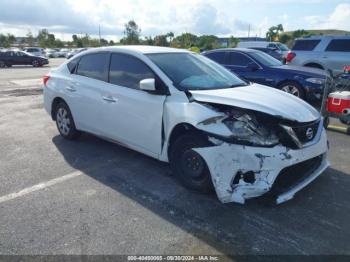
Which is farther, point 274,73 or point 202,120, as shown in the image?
point 274,73

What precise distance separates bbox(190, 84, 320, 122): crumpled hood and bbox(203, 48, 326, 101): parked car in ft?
13.9

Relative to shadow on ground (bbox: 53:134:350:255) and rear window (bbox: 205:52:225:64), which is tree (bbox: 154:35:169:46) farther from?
shadow on ground (bbox: 53:134:350:255)

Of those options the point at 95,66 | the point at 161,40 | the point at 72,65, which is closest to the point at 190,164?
the point at 95,66

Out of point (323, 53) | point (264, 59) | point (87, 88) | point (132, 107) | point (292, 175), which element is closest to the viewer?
point (292, 175)

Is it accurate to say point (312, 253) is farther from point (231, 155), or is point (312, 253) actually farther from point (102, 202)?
point (102, 202)

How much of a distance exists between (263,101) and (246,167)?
0.90 meters

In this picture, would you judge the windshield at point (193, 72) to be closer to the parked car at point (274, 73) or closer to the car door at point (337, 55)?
the parked car at point (274, 73)

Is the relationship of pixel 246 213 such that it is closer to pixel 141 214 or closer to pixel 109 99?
pixel 141 214

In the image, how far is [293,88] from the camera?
28.9 ft

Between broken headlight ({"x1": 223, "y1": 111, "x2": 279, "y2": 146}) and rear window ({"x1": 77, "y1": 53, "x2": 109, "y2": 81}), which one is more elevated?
rear window ({"x1": 77, "y1": 53, "x2": 109, "y2": 81})

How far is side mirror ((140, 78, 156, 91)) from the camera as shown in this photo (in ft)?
13.7

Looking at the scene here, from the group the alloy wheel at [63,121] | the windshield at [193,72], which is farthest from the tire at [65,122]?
the windshield at [193,72]

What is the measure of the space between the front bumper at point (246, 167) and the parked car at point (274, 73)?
5.20m

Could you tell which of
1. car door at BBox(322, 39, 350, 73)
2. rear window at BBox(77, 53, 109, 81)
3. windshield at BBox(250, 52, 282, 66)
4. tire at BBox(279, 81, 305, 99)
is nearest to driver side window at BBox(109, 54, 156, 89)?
rear window at BBox(77, 53, 109, 81)
